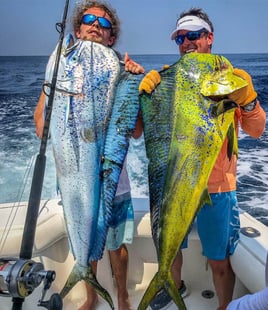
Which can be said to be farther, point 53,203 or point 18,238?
point 53,203

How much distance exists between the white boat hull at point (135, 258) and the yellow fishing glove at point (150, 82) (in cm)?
118

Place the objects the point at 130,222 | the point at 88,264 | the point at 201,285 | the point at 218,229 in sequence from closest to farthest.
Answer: the point at 88,264 → the point at 218,229 → the point at 130,222 → the point at 201,285

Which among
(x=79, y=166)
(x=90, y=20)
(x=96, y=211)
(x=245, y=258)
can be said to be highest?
(x=90, y=20)

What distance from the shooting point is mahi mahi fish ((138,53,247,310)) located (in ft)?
4.97

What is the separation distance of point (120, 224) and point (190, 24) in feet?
3.86

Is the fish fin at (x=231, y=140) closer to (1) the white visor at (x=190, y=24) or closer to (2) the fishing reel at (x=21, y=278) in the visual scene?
(1) the white visor at (x=190, y=24)

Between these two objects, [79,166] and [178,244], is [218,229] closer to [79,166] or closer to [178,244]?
[178,244]

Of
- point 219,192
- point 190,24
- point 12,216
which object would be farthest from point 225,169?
point 12,216

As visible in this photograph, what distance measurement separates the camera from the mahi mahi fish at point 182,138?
1.52 m

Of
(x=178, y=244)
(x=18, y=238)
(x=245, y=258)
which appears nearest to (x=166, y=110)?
(x=178, y=244)

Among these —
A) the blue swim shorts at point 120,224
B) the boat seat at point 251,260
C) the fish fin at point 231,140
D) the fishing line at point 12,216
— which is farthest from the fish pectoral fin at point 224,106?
the fishing line at point 12,216

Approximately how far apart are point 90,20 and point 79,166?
78cm

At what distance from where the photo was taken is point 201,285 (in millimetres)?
2686

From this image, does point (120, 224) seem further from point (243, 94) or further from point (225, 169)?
point (243, 94)
